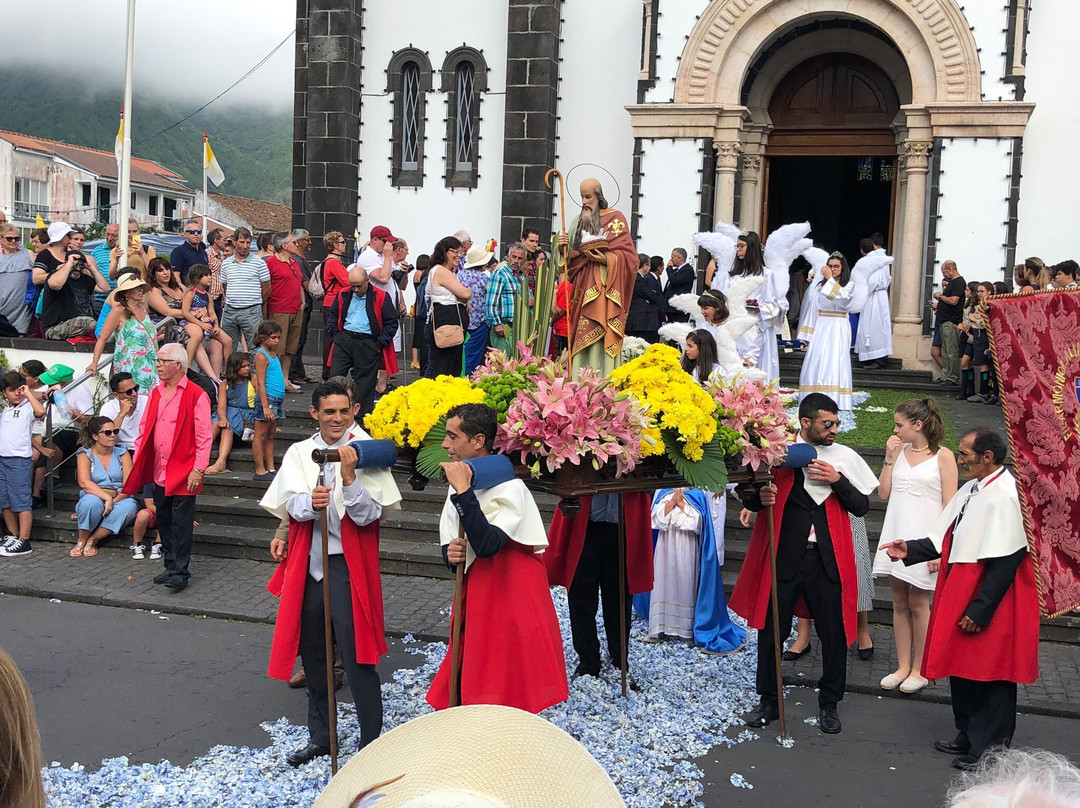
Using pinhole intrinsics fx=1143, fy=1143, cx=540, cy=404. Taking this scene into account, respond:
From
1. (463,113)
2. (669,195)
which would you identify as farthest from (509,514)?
(463,113)

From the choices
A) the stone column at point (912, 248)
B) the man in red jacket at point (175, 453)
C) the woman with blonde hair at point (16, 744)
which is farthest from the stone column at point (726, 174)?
the woman with blonde hair at point (16, 744)

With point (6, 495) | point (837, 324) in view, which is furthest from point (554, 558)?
point (837, 324)

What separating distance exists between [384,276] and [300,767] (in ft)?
22.8

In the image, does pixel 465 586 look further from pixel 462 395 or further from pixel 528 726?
pixel 528 726

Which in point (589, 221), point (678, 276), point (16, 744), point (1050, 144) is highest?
point (1050, 144)

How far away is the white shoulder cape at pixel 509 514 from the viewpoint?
5.09 metres

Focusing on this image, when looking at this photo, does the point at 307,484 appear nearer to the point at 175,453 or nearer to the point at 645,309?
the point at 175,453

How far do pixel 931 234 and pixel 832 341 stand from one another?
15.1 feet

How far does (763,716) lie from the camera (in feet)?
20.3

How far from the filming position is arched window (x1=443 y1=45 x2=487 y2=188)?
18.0 metres

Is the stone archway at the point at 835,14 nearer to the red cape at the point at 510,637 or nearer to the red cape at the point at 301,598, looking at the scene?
the red cape at the point at 301,598

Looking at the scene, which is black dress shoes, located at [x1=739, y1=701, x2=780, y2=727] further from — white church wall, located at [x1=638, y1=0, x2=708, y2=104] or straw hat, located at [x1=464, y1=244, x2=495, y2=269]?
white church wall, located at [x1=638, y1=0, x2=708, y2=104]

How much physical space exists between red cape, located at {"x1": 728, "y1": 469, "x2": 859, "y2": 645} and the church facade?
9.45 meters

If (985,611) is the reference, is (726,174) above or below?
above
